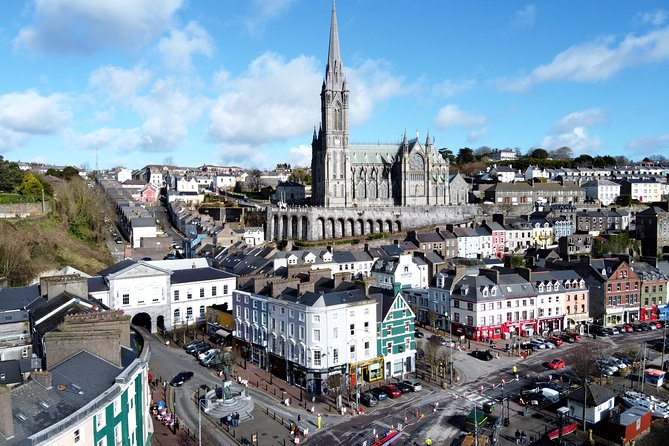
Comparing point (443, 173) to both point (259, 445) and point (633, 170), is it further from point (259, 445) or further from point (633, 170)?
point (259, 445)

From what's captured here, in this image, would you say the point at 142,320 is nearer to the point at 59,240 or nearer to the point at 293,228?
the point at 59,240

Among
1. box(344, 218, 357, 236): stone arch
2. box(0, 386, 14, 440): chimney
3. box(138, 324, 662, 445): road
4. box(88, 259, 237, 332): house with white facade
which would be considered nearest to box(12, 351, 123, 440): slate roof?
box(0, 386, 14, 440): chimney

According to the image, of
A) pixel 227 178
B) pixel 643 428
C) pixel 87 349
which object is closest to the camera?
pixel 87 349

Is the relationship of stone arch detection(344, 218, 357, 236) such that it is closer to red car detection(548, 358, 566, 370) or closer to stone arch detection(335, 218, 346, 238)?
stone arch detection(335, 218, 346, 238)

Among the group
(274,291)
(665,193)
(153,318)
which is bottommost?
(153,318)

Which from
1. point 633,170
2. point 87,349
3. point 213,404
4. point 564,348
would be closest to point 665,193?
point 633,170

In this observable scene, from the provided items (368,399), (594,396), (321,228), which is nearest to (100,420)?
(368,399)
